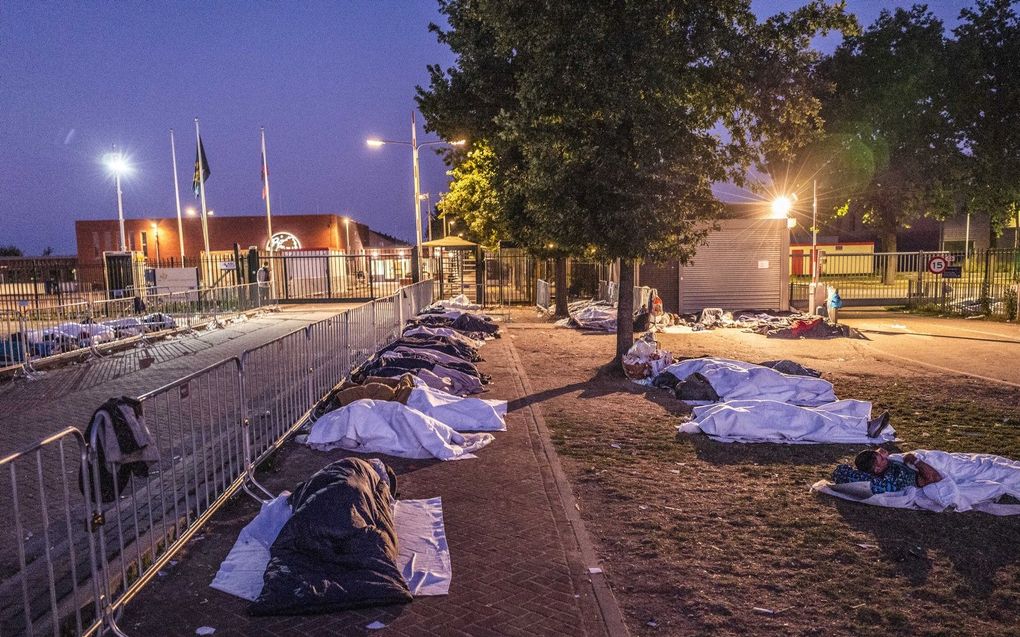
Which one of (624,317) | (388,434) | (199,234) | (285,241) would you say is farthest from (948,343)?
(199,234)

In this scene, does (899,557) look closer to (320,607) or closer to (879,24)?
(320,607)

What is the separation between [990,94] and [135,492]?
36404mm

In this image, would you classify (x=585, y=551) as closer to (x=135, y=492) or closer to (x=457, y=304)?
(x=135, y=492)

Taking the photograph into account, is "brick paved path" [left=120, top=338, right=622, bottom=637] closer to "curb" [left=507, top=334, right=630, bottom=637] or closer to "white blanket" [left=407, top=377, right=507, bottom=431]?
"curb" [left=507, top=334, right=630, bottom=637]

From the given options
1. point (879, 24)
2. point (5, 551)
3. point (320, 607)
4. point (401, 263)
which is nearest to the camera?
point (320, 607)

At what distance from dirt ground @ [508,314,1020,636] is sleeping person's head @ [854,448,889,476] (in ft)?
1.22

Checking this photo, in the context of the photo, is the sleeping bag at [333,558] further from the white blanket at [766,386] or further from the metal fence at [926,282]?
the metal fence at [926,282]

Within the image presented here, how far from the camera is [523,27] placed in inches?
430

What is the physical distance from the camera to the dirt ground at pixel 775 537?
4176 mm

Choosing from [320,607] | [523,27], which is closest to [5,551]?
[320,607]

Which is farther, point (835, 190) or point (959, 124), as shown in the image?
point (835, 190)

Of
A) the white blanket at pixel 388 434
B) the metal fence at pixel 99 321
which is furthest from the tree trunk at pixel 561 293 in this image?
the white blanket at pixel 388 434

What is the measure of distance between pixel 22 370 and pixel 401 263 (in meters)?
34.9

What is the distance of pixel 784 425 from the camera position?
8227 millimetres
